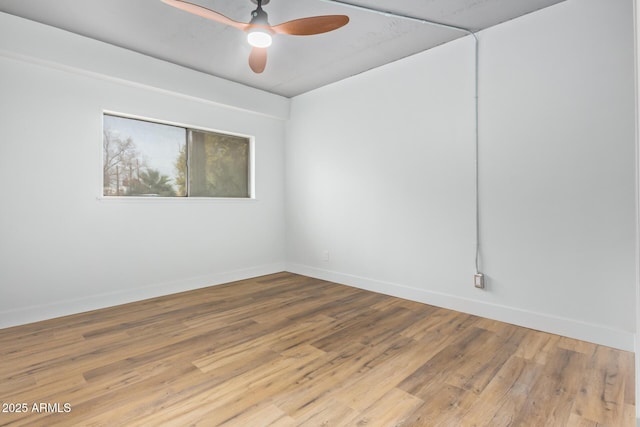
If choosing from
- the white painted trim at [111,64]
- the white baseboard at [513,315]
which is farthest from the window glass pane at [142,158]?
the white baseboard at [513,315]

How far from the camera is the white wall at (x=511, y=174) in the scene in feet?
7.10

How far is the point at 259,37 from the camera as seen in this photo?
208cm

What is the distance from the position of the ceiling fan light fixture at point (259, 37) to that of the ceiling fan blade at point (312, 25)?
7cm

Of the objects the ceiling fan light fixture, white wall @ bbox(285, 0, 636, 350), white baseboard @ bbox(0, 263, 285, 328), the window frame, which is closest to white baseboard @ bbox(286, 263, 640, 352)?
white wall @ bbox(285, 0, 636, 350)

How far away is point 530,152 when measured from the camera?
2.47 m

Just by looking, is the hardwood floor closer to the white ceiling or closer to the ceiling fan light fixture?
the ceiling fan light fixture

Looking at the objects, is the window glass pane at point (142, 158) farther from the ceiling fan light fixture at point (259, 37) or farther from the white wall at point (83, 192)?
the ceiling fan light fixture at point (259, 37)

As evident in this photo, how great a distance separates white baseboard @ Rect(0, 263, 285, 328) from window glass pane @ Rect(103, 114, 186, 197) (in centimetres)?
101

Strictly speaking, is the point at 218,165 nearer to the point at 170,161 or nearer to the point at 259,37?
the point at 170,161

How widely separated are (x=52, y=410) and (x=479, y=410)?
2054 mm

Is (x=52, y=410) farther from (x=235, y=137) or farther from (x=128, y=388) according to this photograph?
(x=235, y=137)

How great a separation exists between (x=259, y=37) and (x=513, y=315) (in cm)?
284

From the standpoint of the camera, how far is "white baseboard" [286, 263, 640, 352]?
85.2 inches

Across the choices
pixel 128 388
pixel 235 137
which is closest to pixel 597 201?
pixel 128 388
